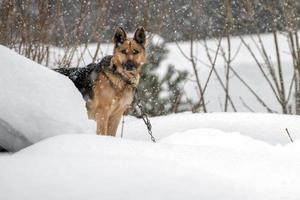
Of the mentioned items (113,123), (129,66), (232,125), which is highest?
(129,66)

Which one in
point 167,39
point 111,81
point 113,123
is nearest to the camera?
point 111,81

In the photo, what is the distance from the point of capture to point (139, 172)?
2293 millimetres

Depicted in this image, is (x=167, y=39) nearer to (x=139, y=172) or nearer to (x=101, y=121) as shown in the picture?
(x=101, y=121)

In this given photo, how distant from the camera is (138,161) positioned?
2.42 meters

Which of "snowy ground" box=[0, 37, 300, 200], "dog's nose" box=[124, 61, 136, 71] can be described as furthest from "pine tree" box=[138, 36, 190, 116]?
"snowy ground" box=[0, 37, 300, 200]

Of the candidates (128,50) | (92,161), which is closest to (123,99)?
(128,50)

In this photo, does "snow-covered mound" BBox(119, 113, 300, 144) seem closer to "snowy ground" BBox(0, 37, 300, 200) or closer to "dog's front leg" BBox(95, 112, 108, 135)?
"dog's front leg" BBox(95, 112, 108, 135)

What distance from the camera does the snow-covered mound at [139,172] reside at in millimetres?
2131

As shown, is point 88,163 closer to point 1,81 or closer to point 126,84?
point 1,81

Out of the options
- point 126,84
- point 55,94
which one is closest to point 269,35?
point 126,84

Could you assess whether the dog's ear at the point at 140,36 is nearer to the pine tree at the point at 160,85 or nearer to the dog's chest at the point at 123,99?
the dog's chest at the point at 123,99

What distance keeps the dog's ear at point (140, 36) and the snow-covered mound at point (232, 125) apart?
89 cm

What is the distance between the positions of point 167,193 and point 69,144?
0.70 m

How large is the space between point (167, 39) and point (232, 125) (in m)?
3.08
